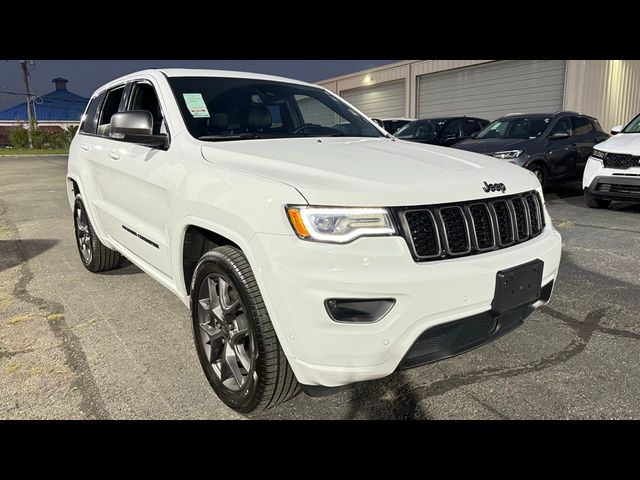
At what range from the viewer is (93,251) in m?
4.49

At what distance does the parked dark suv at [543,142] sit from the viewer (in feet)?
27.1

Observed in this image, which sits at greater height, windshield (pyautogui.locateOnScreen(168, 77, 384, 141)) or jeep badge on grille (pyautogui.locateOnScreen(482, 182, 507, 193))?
windshield (pyautogui.locateOnScreen(168, 77, 384, 141))

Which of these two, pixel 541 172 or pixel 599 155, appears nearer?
pixel 599 155

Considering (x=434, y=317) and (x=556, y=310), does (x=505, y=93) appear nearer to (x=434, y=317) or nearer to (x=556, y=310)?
(x=556, y=310)

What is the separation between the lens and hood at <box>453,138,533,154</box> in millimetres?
8242

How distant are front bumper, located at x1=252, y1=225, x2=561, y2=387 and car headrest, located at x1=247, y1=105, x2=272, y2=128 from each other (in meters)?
1.37

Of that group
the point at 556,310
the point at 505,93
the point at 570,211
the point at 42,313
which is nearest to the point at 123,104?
the point at 42,313

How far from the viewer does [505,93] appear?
16.5m

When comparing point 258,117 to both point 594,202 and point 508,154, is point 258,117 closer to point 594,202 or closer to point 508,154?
point 508,154

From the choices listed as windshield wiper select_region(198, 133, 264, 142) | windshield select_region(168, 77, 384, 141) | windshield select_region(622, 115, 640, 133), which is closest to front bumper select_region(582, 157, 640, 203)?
windshield select_region(622, 115, 640, 133)

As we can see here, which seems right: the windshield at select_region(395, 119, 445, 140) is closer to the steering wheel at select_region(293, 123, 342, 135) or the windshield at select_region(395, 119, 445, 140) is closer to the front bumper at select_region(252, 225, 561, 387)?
the steering wheel at select_region(293, 123, 342, 135)

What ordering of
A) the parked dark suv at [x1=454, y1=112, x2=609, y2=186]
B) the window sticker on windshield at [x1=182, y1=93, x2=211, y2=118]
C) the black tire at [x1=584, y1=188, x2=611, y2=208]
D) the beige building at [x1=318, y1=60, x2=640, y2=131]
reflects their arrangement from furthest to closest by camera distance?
1. the beige building at [x1=318, y1=60, x2=640, y2=131]
2. the parked dark suv at [x1=454, y1=112, x2=609, y2=186]
3. the black tire at [x1=584, y1=188, x2=611, y2=208]
4. the window sticker on windshield at [x1=182, y1=93, x2=211, y2=118]

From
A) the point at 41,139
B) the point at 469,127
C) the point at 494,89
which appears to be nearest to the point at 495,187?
the point at 469,127

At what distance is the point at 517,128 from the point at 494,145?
1.09 meters
